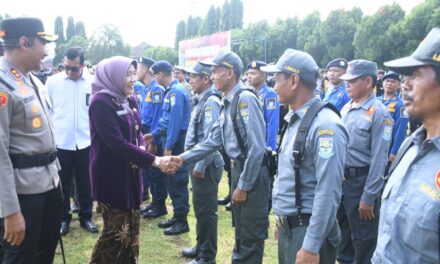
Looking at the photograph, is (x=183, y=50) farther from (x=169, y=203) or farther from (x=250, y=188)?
(x=250, y=188)

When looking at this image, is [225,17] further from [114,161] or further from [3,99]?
[3,99]

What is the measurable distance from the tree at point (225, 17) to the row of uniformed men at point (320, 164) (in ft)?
244

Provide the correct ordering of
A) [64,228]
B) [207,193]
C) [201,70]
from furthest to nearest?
[64,228], [201,70], [207,193]

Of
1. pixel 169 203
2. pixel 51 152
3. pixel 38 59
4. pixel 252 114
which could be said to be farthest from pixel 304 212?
pixel 169 203

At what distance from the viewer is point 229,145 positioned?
3.71m

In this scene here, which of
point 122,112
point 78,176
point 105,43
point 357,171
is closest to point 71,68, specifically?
point 78,176

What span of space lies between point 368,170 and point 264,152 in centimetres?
119

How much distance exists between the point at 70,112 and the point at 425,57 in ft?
15.2

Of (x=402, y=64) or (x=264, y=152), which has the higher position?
(x=402, y=64)

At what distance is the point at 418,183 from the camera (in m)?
1.67

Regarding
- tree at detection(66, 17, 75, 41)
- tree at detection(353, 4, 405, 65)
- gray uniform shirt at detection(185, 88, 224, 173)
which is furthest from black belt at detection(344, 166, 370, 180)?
tree at detection(66, 17, 75, 41)

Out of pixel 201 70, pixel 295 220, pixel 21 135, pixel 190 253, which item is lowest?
pixel 190 253

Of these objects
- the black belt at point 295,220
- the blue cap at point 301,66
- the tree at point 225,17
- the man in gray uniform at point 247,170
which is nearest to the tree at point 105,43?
the tree at point 225,17

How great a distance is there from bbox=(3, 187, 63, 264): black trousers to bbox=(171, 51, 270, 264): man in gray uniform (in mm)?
1567
